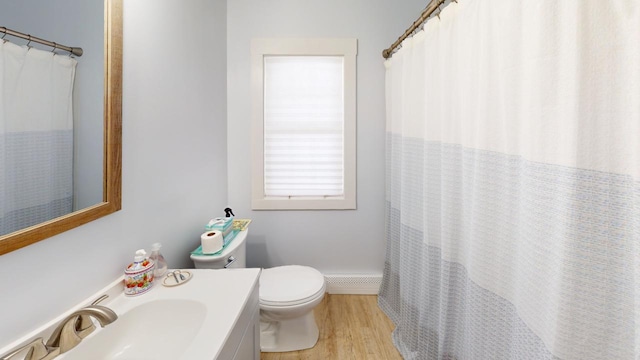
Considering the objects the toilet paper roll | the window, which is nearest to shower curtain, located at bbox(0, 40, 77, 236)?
the toilet paper roll

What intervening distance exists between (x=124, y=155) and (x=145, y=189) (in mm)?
184

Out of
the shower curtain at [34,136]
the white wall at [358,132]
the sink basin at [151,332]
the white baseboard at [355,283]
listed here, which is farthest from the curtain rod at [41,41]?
the white baseboard at [355,283]

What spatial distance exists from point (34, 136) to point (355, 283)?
2.13 metres

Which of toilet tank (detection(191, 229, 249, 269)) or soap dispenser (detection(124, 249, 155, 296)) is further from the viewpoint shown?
toilet tank (detection(191, 229, 249, 269))

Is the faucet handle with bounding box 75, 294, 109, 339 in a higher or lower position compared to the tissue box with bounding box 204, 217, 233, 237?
lower

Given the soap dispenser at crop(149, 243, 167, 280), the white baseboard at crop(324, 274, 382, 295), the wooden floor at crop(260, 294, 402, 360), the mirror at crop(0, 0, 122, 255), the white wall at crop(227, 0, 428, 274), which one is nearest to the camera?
the mirror at crop(0, 0, 122, 255)

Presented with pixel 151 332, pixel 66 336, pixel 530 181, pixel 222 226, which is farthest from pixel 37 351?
pixel 530 181

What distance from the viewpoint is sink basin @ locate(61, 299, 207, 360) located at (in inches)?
33.5

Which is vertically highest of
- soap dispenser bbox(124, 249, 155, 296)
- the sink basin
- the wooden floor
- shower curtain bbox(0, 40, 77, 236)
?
shower curtain bbox(0, 40, 77, 236)

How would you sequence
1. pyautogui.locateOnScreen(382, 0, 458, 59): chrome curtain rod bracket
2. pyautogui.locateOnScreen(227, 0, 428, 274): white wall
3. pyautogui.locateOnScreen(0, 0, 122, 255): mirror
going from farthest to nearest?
pyautogui.locateOnScreen(227, 0, 428, 274): white wall < pyautogui.locateOnScreen(382, 0, 458, 59): chrome curtain rod bracket < pyautogui.locateOnScreen(0, 0, 122, 255): mirror

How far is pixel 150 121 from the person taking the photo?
4.13 ft

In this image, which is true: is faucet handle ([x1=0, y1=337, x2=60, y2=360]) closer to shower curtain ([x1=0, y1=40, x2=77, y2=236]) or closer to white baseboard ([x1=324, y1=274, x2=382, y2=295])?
shower curtain ([x1=0, y1=40, x2=77, y2=236])

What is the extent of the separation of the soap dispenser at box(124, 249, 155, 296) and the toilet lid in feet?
2.11

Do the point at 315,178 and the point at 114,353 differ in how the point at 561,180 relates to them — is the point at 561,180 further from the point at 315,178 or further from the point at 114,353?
the point at 315,178
